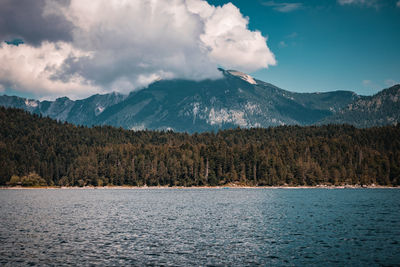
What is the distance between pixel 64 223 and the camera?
2817 inches

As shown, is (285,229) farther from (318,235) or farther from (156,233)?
(156,233)

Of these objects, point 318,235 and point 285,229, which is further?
point 285,229

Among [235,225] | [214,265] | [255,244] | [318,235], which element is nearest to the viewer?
[214,265]

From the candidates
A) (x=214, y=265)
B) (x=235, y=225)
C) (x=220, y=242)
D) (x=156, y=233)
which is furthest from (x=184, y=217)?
(x=214, y=265)

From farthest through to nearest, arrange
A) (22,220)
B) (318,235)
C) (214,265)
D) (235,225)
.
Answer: (22,220) < (235,225) < (318,235) < (214,265)

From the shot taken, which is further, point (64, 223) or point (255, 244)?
point (64, 223)

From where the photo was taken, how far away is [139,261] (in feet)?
131

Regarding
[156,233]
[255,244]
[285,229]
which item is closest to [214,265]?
[255,244]

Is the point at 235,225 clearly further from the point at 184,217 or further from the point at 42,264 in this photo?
the point at 42,264

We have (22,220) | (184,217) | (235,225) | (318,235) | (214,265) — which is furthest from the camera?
(184,217)

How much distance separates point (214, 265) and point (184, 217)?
4391cm

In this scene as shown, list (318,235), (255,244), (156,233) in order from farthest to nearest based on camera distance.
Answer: (156,233) → (318,235) → (255,244)

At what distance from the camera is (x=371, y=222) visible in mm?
68000

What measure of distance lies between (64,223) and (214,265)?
43.7 m
